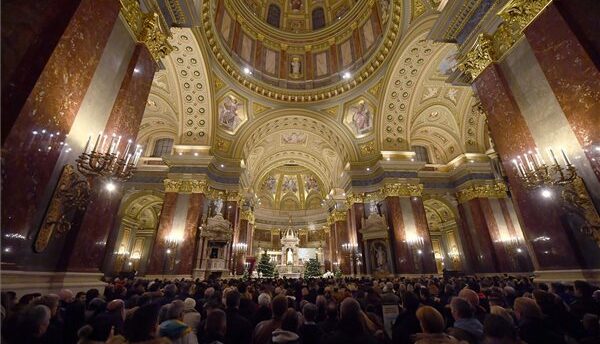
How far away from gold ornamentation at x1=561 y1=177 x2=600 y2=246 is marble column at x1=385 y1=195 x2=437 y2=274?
934 centimetres

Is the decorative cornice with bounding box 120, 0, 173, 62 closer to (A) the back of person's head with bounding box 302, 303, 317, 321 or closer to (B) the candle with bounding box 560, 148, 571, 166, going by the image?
(A) the back of person's head with bounding box 302, 303, 317, 321

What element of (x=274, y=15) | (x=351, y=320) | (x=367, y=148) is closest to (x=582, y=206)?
(x=351, y=320)

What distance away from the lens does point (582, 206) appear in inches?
175

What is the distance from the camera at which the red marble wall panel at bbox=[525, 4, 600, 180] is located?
4340 mm

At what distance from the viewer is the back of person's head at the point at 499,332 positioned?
1882 millimetres

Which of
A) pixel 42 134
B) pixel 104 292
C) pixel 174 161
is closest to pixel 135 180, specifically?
pixel 174 161

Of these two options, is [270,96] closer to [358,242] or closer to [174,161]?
[174,161]

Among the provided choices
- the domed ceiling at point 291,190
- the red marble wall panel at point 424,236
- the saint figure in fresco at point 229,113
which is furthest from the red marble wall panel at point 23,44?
the domed ceiling at point 291,190

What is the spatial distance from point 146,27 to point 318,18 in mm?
18395

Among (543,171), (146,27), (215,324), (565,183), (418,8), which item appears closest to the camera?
(215,324)

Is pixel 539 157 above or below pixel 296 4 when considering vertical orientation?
below

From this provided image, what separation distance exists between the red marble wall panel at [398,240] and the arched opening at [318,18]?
15658 mm

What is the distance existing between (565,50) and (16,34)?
29.9ft

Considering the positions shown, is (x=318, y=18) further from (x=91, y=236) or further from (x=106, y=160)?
(x=91, y=236)
